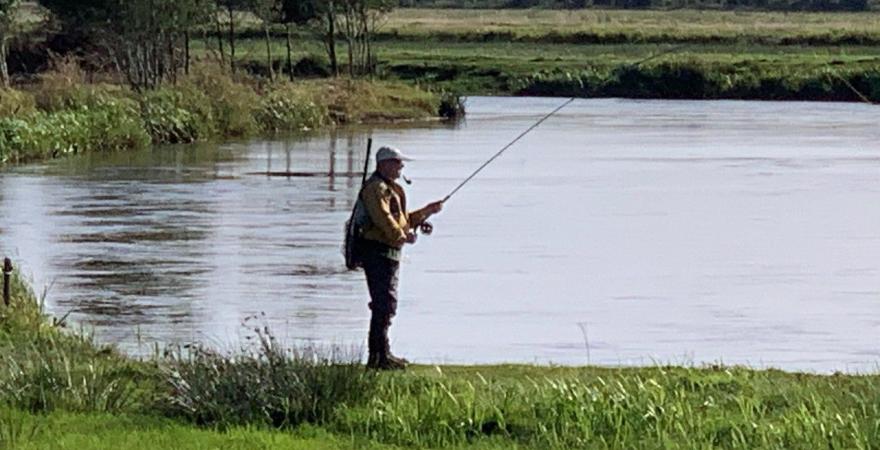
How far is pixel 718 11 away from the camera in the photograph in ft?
448

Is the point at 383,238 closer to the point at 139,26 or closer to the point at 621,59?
the point at 139,26

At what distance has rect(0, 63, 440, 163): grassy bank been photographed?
37.8m

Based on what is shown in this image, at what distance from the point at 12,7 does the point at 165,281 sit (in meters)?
26.2

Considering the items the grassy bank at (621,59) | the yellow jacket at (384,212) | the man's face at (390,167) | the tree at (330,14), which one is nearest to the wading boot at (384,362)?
the yellow jacket at (384,212)

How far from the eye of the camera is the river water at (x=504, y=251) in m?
16.5

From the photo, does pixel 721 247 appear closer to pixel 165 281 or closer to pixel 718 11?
pixel 165 281

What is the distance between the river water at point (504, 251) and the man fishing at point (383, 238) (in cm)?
201

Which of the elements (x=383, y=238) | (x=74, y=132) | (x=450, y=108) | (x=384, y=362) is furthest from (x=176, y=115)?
(x=383, y=238)

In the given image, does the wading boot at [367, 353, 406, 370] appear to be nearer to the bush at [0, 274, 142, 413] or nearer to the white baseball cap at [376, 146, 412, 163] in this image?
the white baseball cap at [376, 146, 412, 163]

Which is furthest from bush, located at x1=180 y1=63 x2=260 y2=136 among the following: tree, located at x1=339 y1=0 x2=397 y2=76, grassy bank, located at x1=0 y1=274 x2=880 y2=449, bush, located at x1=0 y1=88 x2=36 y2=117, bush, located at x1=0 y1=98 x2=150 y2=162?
grassy bank, located at x1=0 y1=274 x2=880 y2=449

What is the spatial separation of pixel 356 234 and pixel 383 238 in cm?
18

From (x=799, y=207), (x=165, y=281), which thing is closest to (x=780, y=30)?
(x=799, y=207)

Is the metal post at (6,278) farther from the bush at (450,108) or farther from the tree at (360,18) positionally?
the tree at (360,18)

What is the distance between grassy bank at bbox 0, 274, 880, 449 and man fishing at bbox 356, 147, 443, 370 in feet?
2.83
